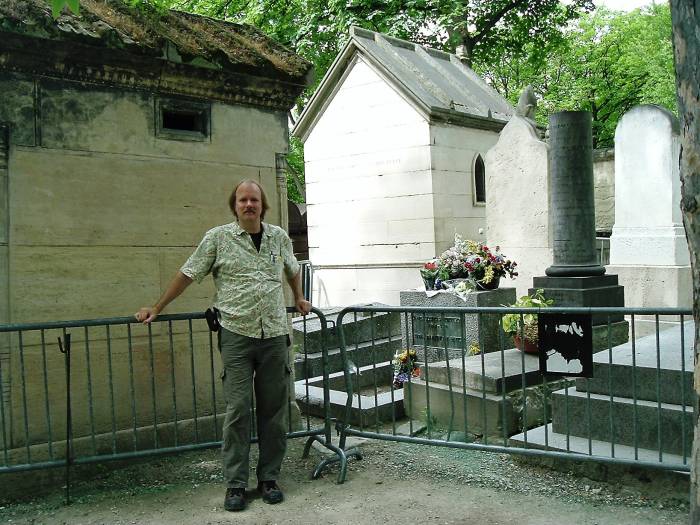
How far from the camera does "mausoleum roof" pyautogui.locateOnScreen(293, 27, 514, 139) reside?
42.1 ft

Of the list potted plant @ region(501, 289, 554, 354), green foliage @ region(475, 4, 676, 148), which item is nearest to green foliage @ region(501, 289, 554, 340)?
potted plant @ region(501, 289, 554, 354)

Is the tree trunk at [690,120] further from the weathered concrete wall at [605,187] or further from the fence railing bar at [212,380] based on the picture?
the weathered concrete wall at [605,187]

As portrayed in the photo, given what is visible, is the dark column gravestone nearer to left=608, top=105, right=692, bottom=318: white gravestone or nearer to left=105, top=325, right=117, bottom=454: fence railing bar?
left=608, top=105, right=692, bottom=318: white gravestone

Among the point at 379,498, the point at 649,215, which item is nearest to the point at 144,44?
the point at 379,498

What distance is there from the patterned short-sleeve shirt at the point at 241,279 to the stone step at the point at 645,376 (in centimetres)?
217

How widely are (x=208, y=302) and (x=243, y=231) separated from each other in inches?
48.1

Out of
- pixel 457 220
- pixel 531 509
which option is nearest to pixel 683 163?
pixel 531 509

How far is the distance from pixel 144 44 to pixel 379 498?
3.45m

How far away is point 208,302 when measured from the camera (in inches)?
209

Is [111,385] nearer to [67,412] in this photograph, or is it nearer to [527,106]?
[67,412]

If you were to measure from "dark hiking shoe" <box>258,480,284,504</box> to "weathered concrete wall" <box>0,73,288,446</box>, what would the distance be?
3.60ft

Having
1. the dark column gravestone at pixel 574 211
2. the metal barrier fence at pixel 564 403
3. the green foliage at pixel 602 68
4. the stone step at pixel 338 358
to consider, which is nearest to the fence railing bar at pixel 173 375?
the metal barrier fence at pixel 564 403

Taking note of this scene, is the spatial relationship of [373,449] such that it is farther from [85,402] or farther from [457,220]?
[457,220]

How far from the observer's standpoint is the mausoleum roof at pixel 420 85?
1282cm
